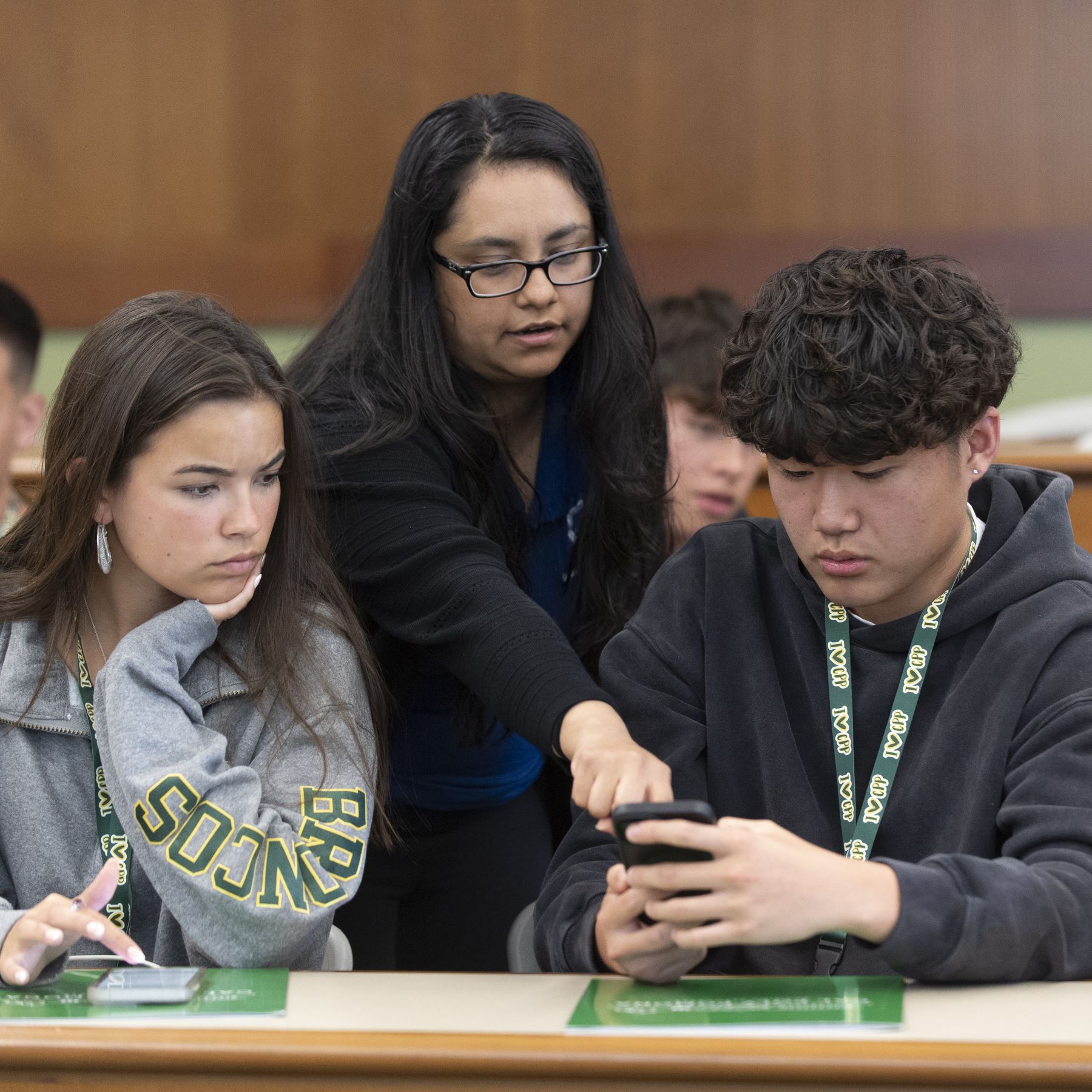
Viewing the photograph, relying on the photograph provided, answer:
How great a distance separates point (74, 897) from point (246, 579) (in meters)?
0.36

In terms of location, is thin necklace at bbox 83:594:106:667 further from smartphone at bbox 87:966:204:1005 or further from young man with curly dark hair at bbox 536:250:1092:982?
young man with curly dark hair at bbox 536:250:1092:982

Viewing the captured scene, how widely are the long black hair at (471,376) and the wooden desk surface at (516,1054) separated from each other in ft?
2.42

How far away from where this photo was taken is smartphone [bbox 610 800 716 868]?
41.8 inches

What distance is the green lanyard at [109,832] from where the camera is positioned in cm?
137

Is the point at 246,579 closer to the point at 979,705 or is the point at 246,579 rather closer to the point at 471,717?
the point at 471,717

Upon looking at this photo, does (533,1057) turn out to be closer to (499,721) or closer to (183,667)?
(183,667)

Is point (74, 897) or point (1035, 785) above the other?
point (1035, 785)

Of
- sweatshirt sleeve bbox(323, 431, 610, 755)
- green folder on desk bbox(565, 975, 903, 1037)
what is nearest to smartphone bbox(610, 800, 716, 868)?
green folder on desk bbox(565, 975, 903, 1037)

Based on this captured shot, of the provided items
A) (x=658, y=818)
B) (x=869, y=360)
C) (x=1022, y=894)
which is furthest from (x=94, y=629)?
(x=1022, y=894)

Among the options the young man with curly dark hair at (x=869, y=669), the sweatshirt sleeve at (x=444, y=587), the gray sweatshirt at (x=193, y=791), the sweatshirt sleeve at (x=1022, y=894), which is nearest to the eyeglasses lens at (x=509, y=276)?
the sweatshirt sleeve at (x=444, y=587)

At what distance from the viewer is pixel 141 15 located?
4.04m

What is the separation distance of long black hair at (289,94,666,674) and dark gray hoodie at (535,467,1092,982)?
0.30m

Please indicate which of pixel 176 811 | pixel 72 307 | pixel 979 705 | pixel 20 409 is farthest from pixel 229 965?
pixel 72 307

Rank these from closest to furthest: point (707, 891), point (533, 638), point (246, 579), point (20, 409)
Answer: point (707, 891)
point (533, 638)
point (246, 579)
point (20, 409)
